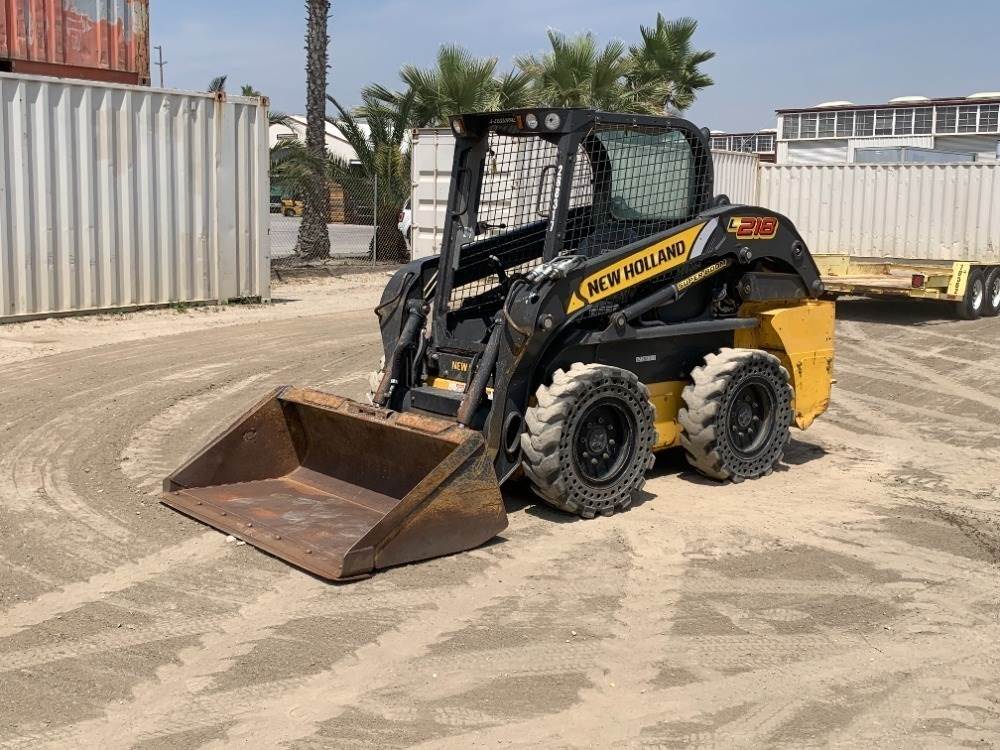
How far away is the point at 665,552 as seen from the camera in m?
6.28

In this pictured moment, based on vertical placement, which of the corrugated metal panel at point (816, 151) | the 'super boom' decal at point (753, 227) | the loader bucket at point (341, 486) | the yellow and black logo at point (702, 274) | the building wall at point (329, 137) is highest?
the corrugated metal panel at point (816, 151)

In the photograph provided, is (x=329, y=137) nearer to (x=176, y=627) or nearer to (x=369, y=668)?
(x=176, y=627)

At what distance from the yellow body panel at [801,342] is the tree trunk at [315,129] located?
1503cm

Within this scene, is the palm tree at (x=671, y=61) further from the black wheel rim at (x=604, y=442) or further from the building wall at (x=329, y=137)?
the black wheel rim at (x=604, y=442)

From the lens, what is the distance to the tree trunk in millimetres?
21938

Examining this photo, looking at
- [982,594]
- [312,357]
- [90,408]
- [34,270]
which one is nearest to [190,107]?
[34,270]

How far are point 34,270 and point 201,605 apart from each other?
31.7ft

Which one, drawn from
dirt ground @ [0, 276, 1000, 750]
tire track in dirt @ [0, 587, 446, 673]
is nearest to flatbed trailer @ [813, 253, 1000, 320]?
dirt ground @ [0, 276, 1000, 750]

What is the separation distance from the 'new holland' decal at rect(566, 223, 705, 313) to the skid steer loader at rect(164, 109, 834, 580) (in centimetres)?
1

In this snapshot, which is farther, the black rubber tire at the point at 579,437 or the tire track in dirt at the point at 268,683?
the black rubber tire at the point at 579,437

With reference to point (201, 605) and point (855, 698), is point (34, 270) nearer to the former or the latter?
point (201, 605)

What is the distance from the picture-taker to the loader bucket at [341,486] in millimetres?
5766

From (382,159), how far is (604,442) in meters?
17.4

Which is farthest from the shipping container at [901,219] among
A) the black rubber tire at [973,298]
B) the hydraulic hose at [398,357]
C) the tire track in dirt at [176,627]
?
the tire track in dirt at [176,627]
